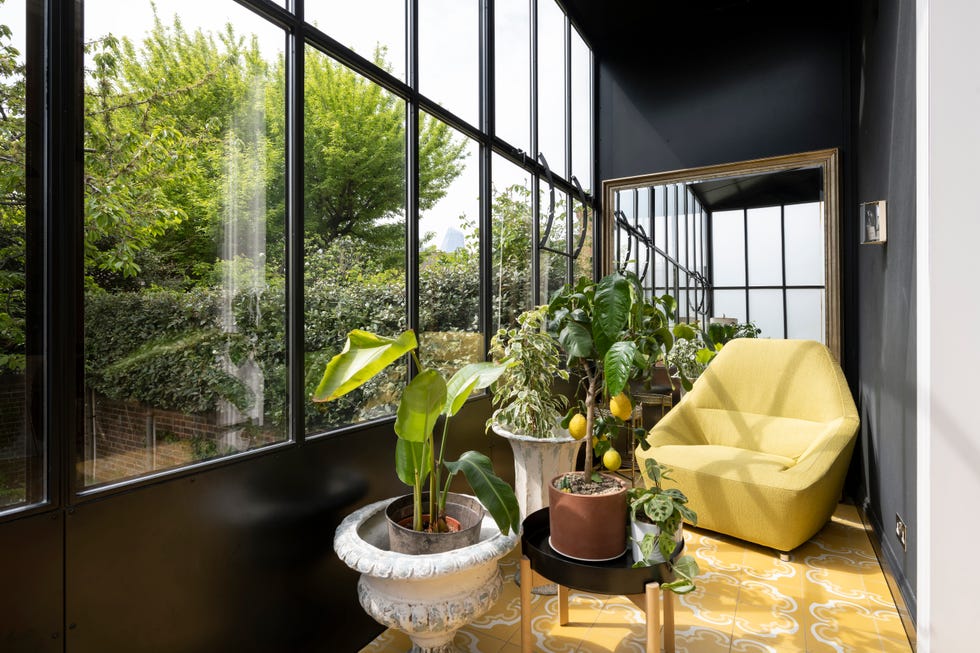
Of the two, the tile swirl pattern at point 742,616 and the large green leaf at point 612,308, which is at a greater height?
the large green leaf at point 612,308

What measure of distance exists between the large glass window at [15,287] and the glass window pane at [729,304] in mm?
4076

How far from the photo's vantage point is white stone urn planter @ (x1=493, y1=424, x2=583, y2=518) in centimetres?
247

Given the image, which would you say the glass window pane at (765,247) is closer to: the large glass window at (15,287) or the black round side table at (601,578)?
the black round side table at (601,578)

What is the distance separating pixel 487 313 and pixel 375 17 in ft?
5.07

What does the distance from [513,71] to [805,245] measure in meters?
2.41

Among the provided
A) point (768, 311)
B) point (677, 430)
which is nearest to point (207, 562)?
point (677, 430)

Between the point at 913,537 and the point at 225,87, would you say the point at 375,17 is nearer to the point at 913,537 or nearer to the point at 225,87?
the point at 225,87

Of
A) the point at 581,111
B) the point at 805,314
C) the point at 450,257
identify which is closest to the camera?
the point at 450,257

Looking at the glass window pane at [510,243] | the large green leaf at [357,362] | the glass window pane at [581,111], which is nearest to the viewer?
the large green leaf at [357,362]

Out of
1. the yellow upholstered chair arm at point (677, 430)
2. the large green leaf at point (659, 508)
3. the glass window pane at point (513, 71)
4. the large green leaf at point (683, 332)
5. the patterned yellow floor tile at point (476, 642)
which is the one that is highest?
the glass window pane at point (513, 71)

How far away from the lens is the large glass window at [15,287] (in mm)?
1108

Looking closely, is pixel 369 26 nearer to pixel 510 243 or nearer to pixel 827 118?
pixel 510 243

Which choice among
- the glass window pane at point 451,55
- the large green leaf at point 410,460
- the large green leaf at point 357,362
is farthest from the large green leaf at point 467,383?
the glass window pane at point 451,55

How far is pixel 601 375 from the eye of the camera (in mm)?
1928
